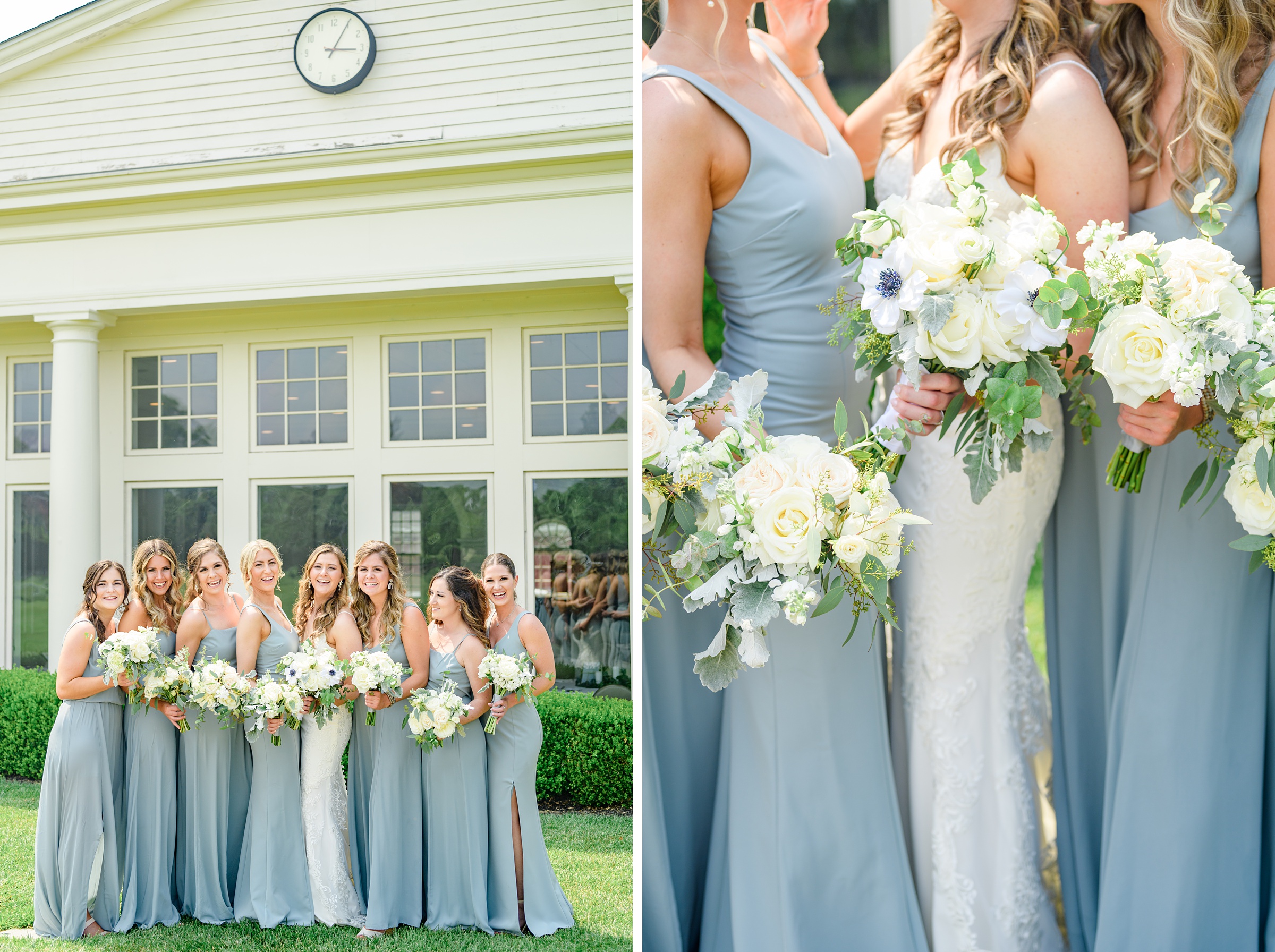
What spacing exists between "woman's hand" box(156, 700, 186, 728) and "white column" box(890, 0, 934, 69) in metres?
3.56

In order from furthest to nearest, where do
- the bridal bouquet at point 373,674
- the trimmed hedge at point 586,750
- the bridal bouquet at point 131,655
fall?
the trimmed hedge at point 586,750
the bridal bouquet at point 373,674
the bridal bouquet at point 131,655

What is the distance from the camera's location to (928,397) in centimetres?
176

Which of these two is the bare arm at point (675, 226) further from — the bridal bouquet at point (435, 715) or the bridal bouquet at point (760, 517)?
the bridal bouquet at point (435, 715)

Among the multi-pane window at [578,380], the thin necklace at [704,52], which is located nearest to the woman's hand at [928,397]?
the thin necklace at [704,52]

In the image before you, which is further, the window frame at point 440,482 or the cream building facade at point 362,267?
the window frame at point 440,482

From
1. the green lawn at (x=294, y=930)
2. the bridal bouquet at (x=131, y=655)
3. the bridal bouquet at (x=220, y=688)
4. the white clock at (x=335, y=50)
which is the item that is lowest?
the green lawn at (x=294, y=930)

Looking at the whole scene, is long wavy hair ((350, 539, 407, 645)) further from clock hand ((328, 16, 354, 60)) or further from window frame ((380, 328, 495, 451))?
clock hand ((328, 16, 354, 60))

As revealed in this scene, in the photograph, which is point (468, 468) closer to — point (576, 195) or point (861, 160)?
point (576, 195)

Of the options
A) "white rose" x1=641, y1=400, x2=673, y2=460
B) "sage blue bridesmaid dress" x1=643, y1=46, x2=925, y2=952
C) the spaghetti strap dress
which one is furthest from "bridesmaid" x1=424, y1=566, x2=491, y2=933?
"white rose" x1=641, y1=400, x2=673, y2=460

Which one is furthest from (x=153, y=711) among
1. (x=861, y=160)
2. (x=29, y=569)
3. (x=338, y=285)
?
(x=861, y=160)

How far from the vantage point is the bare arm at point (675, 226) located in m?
1.91

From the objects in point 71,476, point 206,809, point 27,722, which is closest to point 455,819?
point 206,809

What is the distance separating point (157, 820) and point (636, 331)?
335 cm

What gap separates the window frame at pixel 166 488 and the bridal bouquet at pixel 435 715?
1.12 m
